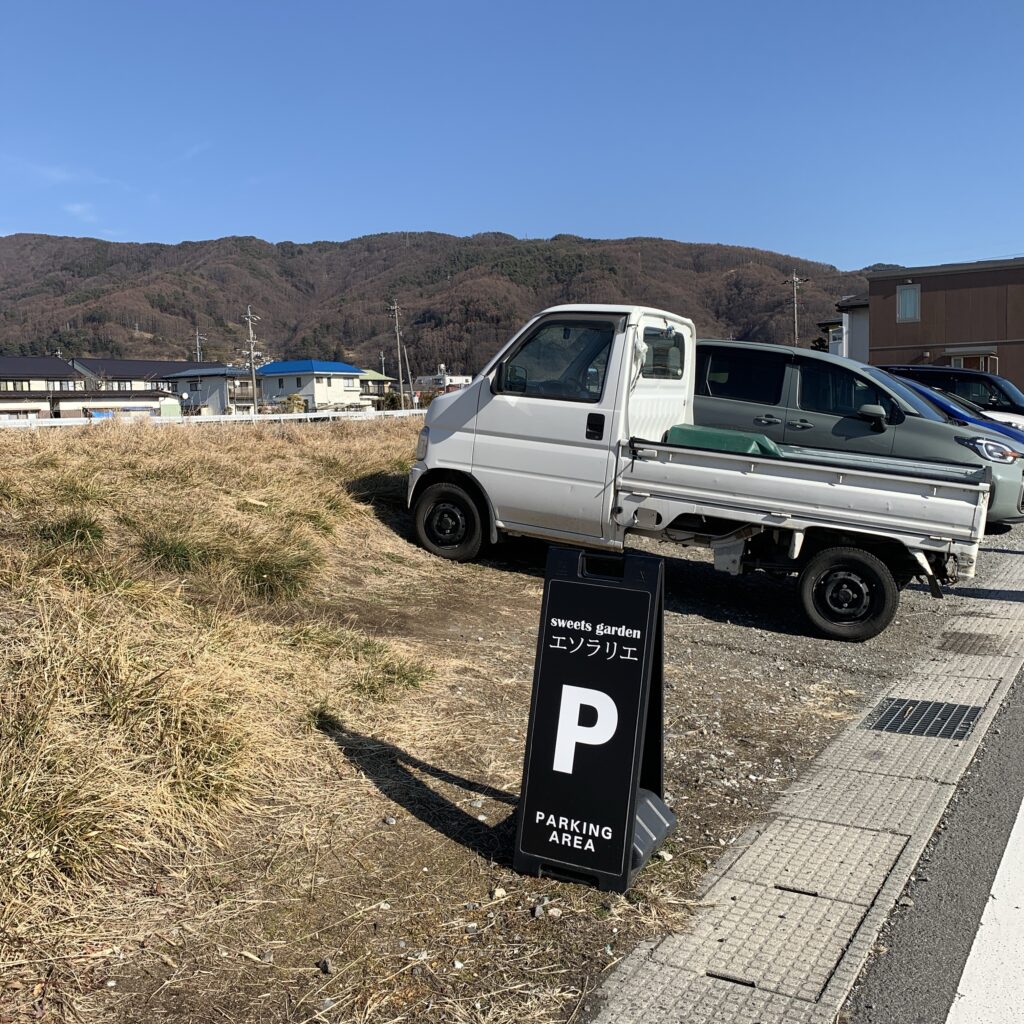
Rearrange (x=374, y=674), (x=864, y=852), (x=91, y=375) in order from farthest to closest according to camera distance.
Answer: (x=91, y=375) < (x=374, y=674) < (x=864, y=852)

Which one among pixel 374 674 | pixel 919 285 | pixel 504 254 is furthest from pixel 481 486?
pixel 504 254

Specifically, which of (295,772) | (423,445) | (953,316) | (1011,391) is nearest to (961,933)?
(295,772)

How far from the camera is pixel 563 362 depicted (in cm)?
862

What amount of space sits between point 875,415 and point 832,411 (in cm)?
48

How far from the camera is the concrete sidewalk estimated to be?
3.21 meters

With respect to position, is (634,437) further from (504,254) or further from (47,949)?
(504,254)

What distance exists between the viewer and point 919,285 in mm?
38219

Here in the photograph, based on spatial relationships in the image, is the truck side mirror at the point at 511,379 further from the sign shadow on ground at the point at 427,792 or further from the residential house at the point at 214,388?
the residential house at the point at 214,388

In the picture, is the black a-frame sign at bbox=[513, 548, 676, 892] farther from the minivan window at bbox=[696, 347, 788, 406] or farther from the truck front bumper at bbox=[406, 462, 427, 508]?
the minivan window at bbox=[696, 347, 788, 406]

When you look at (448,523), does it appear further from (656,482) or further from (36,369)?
(36,369)

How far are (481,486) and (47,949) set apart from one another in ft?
20.6

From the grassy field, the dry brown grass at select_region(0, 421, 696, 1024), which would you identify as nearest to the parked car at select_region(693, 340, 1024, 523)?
the grassy field

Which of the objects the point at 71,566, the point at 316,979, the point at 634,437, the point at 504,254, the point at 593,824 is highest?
the point at 504,254

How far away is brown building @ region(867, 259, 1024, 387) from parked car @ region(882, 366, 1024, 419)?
815 inches
